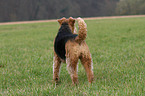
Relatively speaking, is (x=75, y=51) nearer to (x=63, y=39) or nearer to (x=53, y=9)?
(x=63, y=39)

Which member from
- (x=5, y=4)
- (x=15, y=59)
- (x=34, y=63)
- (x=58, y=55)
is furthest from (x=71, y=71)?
(x=5, y=4)

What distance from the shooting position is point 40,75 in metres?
A: 4.41

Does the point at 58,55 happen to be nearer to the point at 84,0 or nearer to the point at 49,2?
the point at 49,2

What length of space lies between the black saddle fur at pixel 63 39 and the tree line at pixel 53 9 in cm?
5101

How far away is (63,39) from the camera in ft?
11.5

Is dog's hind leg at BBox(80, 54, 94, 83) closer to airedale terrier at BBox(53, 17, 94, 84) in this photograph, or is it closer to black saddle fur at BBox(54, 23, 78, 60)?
airedale terrier at BBox(53, 17, 94, 84)

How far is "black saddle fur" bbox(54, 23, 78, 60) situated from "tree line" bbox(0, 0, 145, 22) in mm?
51005

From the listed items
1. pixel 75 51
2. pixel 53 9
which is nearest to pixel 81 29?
pixel 75 51

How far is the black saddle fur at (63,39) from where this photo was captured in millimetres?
3433

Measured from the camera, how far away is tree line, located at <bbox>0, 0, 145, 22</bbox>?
5222 centimetres

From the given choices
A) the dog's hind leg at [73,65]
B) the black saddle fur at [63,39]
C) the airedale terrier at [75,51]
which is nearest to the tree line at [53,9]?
the black saddle fur at [63,39]

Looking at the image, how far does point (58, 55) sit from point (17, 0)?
5382 cm

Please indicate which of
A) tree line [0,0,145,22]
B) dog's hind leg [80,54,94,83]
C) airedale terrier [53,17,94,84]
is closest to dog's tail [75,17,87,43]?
airedale terrier [53,17,94,84]

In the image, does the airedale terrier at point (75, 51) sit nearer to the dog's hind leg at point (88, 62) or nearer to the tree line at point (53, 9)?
the dog's hind leg at point (88, 62)
